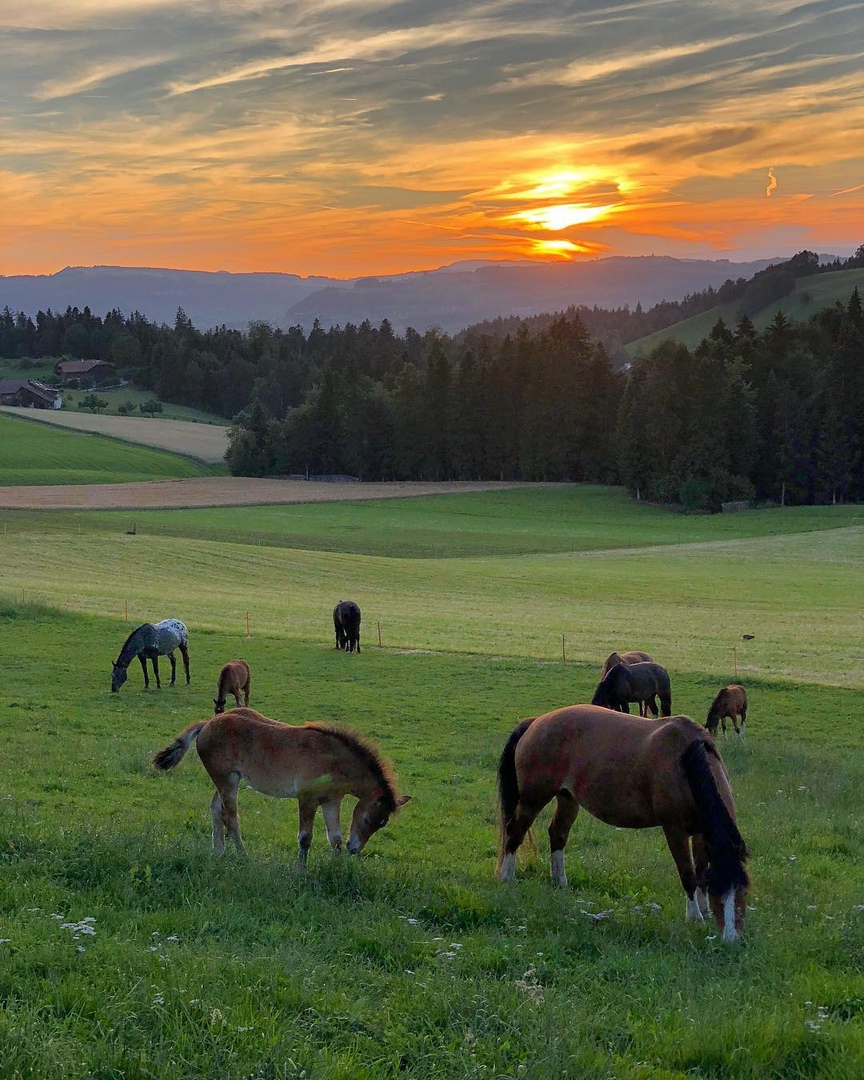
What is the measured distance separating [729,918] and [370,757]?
3.94 m

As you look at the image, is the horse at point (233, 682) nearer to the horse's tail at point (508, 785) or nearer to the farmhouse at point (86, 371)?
the horse's tail at point (508, 785)

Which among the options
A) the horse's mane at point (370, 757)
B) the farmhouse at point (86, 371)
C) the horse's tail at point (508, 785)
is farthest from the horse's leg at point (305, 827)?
the farmhouse at point (86, 371)

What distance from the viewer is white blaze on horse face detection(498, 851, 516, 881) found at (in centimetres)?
1038

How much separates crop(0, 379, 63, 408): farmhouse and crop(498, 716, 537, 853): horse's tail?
165475 mm

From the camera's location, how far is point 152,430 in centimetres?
14312

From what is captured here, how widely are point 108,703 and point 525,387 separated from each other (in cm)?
10062

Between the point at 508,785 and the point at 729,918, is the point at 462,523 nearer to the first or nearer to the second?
the point at 508,785

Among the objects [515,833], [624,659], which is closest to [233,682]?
[624,659]

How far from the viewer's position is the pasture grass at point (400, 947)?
5.91m

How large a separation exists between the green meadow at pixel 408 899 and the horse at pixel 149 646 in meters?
0.51

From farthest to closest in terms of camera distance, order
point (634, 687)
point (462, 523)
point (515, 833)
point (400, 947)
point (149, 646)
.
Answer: point (462, 523)
point (149, 646)
point (634, 687)
point (515, 833)
point (400, 947)

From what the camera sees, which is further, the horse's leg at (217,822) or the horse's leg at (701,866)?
the horse's leg at (217,822)

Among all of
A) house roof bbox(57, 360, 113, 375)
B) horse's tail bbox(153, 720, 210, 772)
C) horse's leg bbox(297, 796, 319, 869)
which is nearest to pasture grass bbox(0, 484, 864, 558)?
horse's tail bbox(153, 720, 210, 772)

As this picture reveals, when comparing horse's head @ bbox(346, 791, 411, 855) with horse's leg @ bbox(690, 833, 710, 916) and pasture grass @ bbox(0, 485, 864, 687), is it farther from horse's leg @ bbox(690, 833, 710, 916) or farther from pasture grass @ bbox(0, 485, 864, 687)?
pasture grass @ bbox(0, 485, 864, 687)
